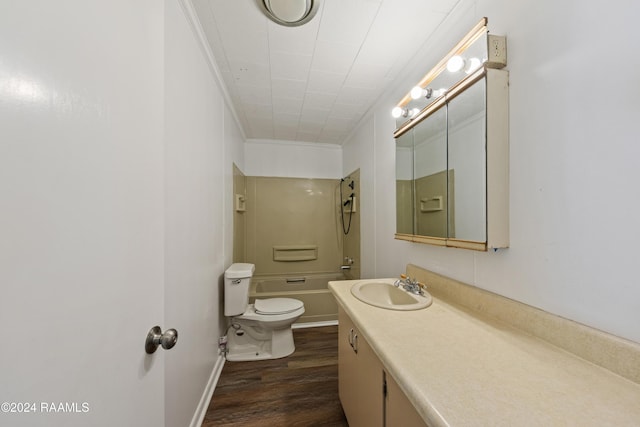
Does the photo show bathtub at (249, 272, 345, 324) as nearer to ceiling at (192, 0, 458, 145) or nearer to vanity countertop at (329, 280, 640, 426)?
vanity countertop at (329, 280, 640, 426)

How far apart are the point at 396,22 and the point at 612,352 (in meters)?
1.69

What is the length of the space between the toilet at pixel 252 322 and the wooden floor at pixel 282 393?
0.33 feet

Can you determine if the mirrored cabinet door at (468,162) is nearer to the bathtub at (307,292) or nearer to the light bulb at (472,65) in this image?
the light bulb at (472,65)

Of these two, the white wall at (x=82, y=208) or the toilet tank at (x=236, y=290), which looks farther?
the toilet tank at (x=236, y=290)

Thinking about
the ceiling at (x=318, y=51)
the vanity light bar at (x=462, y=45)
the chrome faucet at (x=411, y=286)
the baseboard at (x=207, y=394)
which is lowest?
the baseboard at (x=207, y=394)

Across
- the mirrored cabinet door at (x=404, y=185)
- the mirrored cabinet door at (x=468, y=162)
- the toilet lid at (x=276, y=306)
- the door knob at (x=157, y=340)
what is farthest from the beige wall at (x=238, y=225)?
the mirrored cabinet door at (x=468, y=162)

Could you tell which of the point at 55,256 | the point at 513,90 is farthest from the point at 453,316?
the point at 55,256

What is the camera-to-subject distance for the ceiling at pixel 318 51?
4.21ft

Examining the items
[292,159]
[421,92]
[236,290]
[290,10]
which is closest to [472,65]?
[421,92]

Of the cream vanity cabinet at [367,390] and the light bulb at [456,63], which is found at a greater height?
the light bulb at [456,63]

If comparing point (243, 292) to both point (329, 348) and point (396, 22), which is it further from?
point (396, 22)

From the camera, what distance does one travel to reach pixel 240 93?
7.05ft

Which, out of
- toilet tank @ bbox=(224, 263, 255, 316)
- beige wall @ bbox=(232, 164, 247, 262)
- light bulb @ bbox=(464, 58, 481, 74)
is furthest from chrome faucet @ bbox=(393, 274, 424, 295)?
beige wall @ bbox=(232, 164, 247, 262)

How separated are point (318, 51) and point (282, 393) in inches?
96.5
